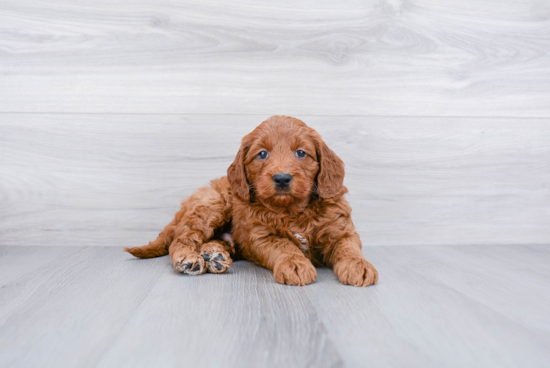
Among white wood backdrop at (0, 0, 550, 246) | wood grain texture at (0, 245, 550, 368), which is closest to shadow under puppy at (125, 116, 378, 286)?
wood grain texture at (0, 245, 550, 368)

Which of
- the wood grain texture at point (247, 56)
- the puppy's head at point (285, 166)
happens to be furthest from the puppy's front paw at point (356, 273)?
the wood grain texture at point (247, 56)

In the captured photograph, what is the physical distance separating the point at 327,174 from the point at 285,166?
0.23m

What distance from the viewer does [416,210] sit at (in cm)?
252

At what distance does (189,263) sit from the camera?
5.51 feet

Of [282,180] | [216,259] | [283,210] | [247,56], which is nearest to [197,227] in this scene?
[216,259]

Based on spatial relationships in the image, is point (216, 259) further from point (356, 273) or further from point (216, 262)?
point (356, 273)

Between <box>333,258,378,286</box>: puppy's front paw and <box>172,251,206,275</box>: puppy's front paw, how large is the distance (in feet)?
1.96

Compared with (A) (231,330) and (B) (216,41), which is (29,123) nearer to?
(B) (216,41)

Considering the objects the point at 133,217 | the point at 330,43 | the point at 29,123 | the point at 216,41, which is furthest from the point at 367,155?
the point at 29,123

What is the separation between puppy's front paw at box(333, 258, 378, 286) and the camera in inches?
59.7

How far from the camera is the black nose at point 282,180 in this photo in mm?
1631

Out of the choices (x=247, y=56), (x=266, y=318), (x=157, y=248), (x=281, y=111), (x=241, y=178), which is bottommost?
(x=157, y=248)

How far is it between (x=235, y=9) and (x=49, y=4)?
1.13 m

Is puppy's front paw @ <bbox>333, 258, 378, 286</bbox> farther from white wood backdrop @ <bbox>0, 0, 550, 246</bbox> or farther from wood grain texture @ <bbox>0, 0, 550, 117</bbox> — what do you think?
wood grain texture @ <bbox>0, 0, 550, 117</bbox>
